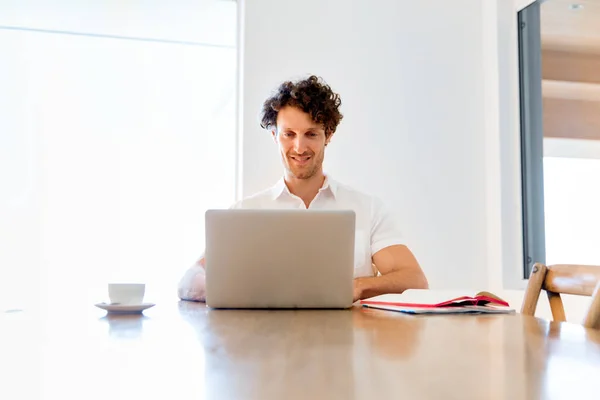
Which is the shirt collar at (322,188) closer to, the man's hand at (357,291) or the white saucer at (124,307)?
the man's hand at (357,291)

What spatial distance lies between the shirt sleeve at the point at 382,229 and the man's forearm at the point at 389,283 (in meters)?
0.31

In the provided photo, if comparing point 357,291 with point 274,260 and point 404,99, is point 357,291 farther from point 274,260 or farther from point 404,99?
point 404,99

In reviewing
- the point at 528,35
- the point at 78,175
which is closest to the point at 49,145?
the point at 78,175

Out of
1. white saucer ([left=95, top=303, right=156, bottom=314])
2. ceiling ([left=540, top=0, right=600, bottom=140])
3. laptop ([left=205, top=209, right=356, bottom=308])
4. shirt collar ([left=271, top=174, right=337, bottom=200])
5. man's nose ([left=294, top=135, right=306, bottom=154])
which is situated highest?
ceiling ([left=540, top=0, right=600, bottom=140])

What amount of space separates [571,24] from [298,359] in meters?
3.28

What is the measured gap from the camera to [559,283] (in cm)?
140

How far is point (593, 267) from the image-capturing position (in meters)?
1.33

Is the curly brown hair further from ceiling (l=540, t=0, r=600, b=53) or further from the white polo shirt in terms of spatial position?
ceiling (l=540, t=0, r=600, b=53)

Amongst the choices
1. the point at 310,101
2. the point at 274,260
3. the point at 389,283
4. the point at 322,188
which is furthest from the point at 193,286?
the point at 310,101

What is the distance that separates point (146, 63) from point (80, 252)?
1.91 metres

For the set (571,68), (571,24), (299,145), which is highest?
(571,24)

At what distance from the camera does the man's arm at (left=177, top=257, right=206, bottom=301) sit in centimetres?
160

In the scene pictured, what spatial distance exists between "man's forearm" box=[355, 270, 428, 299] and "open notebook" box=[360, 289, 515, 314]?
0.25 m

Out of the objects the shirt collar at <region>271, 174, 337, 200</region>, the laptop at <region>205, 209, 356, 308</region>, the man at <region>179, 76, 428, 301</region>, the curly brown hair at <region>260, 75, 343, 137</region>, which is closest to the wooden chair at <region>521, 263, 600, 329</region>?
the laptop at <region>205, 209, 356, 308</region>
